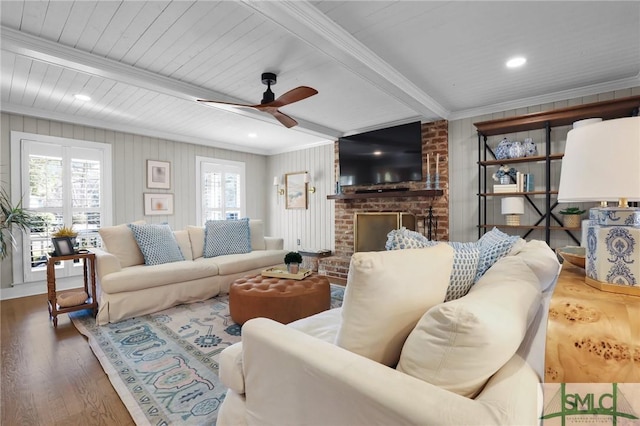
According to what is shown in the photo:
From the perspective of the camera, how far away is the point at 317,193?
5727mm

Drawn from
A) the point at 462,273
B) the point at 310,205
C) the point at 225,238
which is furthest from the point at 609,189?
the point at 310,205

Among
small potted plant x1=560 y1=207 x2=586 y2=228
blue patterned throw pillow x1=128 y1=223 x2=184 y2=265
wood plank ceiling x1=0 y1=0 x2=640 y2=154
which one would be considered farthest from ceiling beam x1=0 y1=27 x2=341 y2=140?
small potted plant x1=560 y1=207 x2=586 y2=228

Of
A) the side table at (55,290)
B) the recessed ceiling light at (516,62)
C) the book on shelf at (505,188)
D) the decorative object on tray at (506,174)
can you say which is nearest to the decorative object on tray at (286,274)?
the side table at (55,290)

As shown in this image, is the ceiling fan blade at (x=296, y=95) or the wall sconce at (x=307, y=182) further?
the wall sconce at (x=307, y=182)

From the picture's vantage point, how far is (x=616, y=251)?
44.1 inches

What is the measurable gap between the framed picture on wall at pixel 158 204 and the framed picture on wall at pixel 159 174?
0.16 m

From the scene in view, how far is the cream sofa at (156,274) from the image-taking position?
115 inches

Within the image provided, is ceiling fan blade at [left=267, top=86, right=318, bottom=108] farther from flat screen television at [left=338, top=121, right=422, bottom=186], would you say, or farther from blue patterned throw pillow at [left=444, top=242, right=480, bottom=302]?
flat screen television at [left=338, top=121, right=422, bottom=186]

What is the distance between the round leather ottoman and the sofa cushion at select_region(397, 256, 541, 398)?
1.67 meters

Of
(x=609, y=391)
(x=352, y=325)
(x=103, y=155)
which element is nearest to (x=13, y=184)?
(x=103, y=155)

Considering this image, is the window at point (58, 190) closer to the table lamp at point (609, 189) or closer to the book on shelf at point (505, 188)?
the table lamp at point (609, 189)

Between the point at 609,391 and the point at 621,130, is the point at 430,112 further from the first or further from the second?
the point at 609,391

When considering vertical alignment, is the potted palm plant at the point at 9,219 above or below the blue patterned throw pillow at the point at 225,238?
above

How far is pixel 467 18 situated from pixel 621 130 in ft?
4.88
